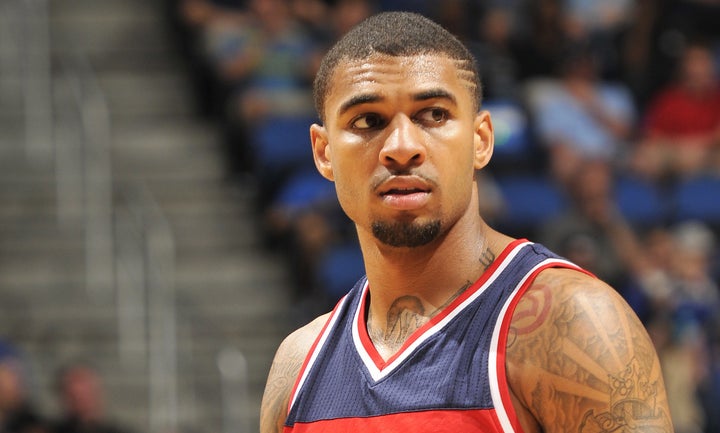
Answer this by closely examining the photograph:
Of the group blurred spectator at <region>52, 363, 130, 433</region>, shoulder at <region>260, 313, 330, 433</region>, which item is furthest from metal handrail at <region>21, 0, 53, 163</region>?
shoulder at <region>260, 313, 330, 433</region>

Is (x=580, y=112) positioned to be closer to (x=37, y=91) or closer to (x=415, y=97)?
(x=37, y=91)

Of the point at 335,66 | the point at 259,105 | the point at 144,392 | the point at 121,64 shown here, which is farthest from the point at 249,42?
the point at 335,66

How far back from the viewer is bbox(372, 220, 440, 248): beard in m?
2.56

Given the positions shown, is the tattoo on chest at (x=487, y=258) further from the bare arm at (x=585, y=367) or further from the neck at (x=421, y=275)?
the bare arm at (x=585, y=367)

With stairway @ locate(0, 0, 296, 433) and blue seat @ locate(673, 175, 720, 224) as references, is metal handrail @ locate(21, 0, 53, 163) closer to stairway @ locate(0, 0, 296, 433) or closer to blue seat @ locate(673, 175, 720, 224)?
stairway @ locate(0, 0, 296, 433)

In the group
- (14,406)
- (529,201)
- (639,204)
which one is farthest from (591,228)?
(14,406)

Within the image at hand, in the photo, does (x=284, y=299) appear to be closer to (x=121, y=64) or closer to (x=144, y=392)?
(x=144, y=392)

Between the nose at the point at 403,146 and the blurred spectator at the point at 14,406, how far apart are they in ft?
15.6

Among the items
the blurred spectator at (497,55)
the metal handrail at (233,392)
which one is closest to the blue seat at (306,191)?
the metal handrail at (233,392)

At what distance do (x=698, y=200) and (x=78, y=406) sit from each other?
4.61 m

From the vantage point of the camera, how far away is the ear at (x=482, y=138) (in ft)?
8.80

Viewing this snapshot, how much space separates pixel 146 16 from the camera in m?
10.0

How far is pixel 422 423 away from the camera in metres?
2.43

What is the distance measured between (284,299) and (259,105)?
1428 millimetres
